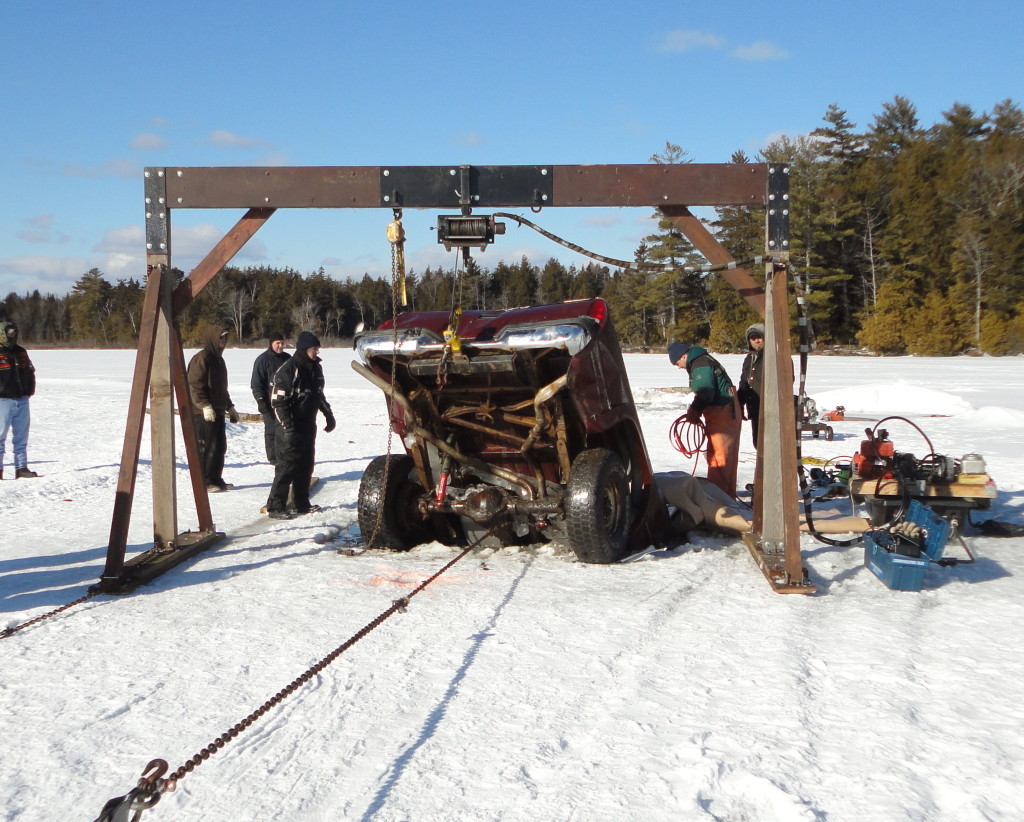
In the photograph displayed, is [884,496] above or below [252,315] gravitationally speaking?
below

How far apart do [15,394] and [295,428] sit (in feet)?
13.9

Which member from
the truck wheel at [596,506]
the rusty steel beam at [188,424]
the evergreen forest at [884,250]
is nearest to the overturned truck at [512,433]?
the truck wheel at [596,506]

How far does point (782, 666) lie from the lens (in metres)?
4.29

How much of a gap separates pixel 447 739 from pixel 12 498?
23.2 ft

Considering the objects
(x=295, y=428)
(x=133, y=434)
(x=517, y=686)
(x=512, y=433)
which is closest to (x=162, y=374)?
(x=133, y=434)

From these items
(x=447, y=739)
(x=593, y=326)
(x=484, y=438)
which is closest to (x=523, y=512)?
(x=484, y=438)

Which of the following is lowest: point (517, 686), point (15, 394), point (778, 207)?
point (517, 686)

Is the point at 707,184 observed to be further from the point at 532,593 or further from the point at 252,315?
the point at 252,315

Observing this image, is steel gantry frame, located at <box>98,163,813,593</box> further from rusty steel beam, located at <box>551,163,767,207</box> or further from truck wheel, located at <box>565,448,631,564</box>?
truck wheel, located at <box>565,448,631,564</box>

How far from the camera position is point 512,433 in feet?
20.7

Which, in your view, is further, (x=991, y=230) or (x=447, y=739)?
(x=991, y=230)

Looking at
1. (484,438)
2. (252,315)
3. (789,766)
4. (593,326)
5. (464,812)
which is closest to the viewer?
(464,812)

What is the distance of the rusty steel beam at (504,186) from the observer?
6117 mm

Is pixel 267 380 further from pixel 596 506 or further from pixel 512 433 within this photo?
pixel 596 506
